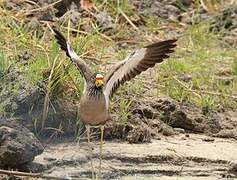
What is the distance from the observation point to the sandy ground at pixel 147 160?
531 cm

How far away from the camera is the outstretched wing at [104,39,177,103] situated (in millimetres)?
5320

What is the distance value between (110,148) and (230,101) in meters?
1.44

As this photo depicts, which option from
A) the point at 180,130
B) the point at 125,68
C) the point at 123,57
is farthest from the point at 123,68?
the point at 123,57

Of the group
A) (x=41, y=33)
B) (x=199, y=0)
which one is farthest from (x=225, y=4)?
(x=41, y=33)

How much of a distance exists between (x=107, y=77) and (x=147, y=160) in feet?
2.04

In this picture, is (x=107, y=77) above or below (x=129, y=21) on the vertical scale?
below

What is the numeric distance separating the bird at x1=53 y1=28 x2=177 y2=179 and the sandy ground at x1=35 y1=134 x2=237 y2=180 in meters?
0.18

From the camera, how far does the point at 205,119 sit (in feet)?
20.9

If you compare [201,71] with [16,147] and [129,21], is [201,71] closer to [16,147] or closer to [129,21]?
[129,21]

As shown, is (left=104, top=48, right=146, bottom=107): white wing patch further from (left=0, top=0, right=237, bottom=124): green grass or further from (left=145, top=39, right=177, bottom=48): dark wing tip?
(left=0, top=0, right=237, bottom=124): green grass

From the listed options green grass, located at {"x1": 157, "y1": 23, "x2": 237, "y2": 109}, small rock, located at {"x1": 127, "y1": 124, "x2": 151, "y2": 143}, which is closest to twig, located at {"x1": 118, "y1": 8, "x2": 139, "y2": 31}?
green grass, located at {"x1": 157, "y1": 23, "x2": 237, "y2": 109}

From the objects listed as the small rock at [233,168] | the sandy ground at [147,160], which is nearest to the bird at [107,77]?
the sandy ground at [147,160]

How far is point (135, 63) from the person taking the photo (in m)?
5.37

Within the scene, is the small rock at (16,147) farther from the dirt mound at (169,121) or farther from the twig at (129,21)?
the twig at (129,21)
